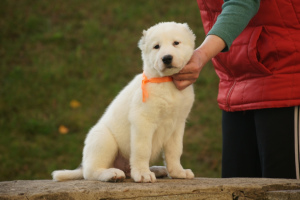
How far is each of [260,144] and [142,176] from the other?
2.81 ft

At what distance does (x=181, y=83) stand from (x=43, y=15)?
6018 mm

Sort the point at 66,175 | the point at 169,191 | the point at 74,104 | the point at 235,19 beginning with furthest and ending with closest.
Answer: the point at 74,104
the point at 66,175
the point at 235,19
the point at 169,191

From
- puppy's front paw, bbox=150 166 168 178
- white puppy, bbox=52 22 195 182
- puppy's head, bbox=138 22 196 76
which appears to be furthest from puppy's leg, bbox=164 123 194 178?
puppy's head, bbox=138 22 196 76

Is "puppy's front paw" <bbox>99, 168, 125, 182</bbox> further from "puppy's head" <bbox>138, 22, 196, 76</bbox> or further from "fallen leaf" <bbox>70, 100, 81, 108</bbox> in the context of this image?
"fallen leaf" <bbox>70, 100, 81, 108</bbox>

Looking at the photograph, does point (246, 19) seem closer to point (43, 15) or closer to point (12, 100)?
point (12, 100)

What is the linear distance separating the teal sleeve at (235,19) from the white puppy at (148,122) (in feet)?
1.10

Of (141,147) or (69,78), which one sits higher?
(69,78)

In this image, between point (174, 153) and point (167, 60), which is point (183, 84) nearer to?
point (167, 60)

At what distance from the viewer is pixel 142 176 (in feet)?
9.80

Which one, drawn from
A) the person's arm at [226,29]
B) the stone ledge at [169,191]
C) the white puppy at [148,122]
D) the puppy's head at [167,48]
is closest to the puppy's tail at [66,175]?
the white puppy at [148,122]

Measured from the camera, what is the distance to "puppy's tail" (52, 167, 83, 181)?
3334 mm

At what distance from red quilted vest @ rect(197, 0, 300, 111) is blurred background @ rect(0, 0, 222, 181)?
351 centimetres

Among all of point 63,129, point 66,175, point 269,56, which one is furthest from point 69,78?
point 269,56

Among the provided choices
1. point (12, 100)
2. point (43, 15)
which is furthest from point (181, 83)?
point (43, 15)
